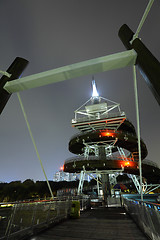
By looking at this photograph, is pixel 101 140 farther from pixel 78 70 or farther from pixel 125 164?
pixel 78 70

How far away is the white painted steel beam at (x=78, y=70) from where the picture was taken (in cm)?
254

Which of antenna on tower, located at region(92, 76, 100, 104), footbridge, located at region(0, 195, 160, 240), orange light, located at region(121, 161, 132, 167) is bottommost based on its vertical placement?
footbridge, located at region(0, 195, 160, 240)

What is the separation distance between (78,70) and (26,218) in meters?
5.73

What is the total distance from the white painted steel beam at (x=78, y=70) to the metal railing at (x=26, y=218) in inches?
157

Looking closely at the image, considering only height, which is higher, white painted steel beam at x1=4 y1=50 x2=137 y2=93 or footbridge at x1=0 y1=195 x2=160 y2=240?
white painted steel beam at x1=4 y1=50 x2=137 y2=93

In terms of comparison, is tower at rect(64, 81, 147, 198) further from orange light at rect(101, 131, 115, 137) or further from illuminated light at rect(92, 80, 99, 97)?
illuminated light at rect(92, 80, 99, 97)

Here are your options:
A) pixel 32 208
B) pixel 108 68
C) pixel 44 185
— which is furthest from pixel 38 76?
pixel 44 185

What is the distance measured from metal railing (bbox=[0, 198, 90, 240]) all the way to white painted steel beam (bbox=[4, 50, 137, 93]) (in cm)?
399

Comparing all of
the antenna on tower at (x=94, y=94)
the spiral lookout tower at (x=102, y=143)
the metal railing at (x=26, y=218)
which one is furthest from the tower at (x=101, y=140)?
the metal railing at (x=26, y=218)

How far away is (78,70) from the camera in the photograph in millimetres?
2691

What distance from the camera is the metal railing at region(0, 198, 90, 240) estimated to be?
4.15 m

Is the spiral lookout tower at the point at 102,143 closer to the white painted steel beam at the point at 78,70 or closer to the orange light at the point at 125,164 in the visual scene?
the orange light at the point at 125,164

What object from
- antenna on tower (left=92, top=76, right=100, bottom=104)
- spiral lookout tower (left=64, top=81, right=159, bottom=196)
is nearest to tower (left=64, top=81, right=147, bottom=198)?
spiral lookout tower (left=64, top=81, right=159, bottom=196)

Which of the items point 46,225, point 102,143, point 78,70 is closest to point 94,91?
point 102,143
